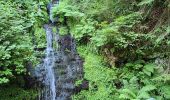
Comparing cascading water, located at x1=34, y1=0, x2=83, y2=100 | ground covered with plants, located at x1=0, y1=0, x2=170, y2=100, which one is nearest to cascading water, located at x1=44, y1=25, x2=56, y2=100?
cascading water, located at x1=34, y1=0, x2=83, y2=100

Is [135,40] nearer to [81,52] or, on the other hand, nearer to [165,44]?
[165,44]

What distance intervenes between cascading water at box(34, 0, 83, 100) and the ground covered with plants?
0.97ft

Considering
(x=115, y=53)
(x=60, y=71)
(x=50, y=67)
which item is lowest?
(x=60, y=71)

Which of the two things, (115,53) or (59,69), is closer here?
(115,53)

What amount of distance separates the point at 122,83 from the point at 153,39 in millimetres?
1481

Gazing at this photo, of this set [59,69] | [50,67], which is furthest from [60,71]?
[50,67]

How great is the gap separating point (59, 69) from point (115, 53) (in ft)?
6.50

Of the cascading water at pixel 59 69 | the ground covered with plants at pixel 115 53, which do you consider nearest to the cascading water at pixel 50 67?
the cascading water at pixel 59 69

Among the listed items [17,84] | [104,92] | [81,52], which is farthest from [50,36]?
[104,92]

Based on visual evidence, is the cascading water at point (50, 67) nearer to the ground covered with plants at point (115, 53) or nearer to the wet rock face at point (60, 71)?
the wet rock face at point (60, 71)

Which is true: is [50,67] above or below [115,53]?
below

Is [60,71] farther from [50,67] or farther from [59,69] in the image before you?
[50,67]

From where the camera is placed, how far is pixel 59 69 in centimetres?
946

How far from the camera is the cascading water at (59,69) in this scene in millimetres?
8906
